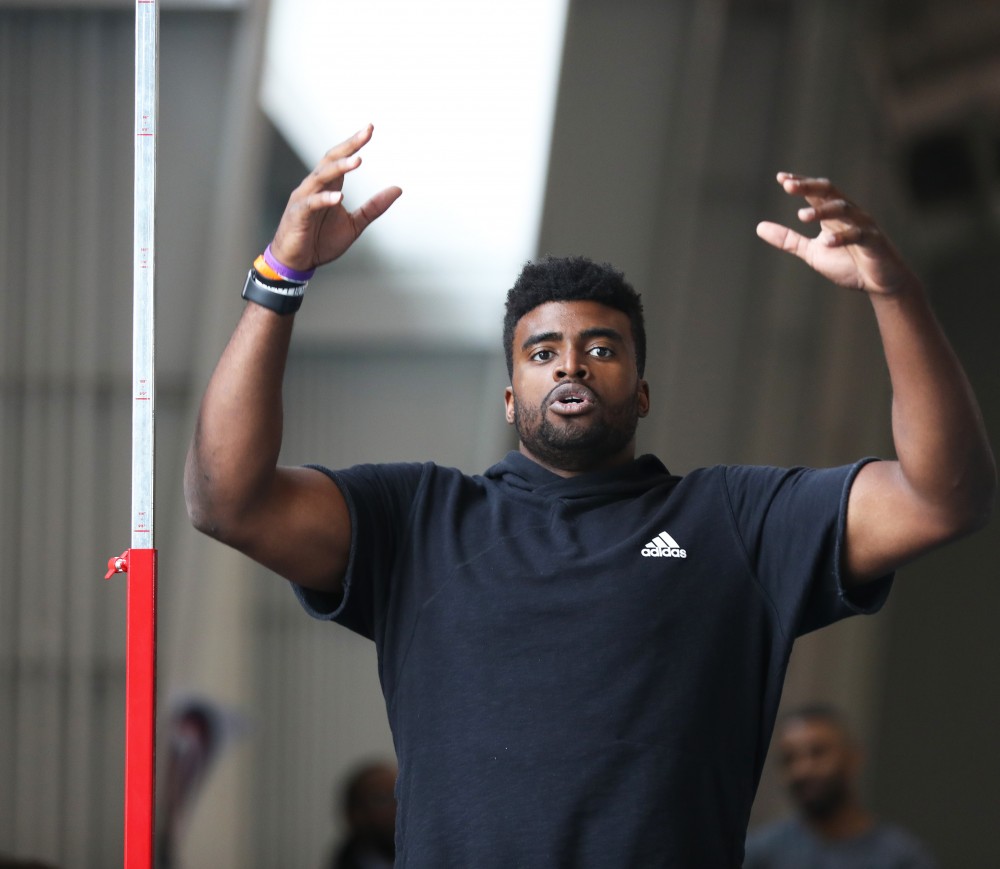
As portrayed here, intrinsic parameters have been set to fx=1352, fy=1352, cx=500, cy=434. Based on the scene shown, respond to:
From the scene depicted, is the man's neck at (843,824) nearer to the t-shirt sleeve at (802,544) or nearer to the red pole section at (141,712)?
the t-shirt sleeve at (802,544)

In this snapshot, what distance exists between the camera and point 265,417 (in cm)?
168

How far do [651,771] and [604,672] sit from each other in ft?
0.43

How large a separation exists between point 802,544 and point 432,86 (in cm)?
416

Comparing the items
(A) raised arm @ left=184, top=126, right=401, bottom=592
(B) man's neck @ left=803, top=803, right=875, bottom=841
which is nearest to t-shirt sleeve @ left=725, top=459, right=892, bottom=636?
(A) raised arm @ left=184, top=126, right=401, bottom=592

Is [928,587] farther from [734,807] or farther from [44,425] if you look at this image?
[734,807]

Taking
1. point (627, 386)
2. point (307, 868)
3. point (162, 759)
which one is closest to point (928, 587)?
point (307, 868)

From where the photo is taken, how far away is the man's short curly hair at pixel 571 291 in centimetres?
191

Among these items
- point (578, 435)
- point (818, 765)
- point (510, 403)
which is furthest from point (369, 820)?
point (578, 435)

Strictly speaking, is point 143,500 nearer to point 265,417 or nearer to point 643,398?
point 265,417

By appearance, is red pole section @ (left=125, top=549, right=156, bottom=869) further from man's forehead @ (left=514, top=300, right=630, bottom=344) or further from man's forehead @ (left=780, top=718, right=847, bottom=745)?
man's forehead @ (left=780, top=718, right=847, bottom=745)

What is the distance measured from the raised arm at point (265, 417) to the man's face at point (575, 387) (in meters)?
0.31

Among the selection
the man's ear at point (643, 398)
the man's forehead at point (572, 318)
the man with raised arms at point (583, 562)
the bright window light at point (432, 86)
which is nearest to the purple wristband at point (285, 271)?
the man with raised arms at point (583, 562)

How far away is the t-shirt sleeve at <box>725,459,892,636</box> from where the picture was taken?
1.69 m

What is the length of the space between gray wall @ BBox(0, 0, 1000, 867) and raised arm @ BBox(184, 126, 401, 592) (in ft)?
13.0
